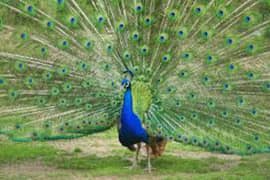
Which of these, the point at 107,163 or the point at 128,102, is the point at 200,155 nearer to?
the point at 107,163

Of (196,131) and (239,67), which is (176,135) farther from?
(239,67)

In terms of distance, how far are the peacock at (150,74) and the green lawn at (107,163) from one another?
1.25 ft

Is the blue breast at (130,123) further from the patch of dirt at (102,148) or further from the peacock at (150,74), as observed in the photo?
the patch of dirt at (102,148)

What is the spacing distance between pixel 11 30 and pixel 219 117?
2.36 m

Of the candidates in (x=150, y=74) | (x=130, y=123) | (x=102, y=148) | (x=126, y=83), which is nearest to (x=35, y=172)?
(x=130, y=123)

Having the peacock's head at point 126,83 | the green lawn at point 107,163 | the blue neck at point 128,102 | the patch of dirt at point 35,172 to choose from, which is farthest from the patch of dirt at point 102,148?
the peacock's head at point 126,83

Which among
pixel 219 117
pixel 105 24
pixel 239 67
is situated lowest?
pixel 219 117

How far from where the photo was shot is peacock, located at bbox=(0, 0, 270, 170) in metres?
5.96

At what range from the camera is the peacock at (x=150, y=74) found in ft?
19.6

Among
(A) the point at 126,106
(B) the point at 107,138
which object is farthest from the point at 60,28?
(B) the point at 107,138

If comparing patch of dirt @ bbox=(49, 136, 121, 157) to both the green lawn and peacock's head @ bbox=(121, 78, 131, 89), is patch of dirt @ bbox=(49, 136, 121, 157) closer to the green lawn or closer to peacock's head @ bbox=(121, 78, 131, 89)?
the green lawn

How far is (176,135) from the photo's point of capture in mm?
5844

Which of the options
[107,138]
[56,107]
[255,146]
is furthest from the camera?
[107,138]

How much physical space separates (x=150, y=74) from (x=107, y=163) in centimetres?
131
